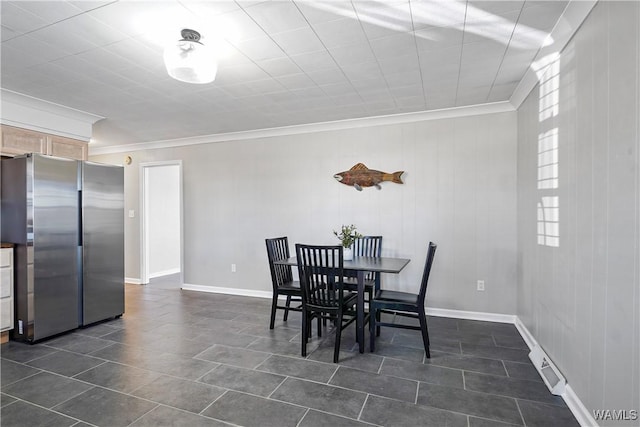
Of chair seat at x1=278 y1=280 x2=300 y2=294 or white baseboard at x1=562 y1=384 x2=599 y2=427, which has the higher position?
chair seat at x1=278 y1=280 x2=300 y2=294

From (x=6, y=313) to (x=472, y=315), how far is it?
190 inches

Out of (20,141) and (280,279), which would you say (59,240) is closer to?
(20,141)

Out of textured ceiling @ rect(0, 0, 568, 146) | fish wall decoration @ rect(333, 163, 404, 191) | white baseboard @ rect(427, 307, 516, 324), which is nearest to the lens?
textured ceiling @ rect(0, 0, 568, 146)

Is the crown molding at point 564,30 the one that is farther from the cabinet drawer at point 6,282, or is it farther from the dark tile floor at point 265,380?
the cabinet drawer at point 6,282

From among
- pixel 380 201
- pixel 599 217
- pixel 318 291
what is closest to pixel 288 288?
pixel 318 291

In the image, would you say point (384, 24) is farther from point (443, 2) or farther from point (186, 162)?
point (186, 162)

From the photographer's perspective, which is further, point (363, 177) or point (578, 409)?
point (363, 177)

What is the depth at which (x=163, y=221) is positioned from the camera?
6.60 meters

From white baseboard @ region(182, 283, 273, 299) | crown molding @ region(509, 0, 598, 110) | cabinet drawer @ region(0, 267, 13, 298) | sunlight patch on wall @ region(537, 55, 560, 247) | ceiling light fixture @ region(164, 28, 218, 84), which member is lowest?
white baseboard @ region(182, 283, 273, 299)

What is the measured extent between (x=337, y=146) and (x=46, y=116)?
3450 millimetres

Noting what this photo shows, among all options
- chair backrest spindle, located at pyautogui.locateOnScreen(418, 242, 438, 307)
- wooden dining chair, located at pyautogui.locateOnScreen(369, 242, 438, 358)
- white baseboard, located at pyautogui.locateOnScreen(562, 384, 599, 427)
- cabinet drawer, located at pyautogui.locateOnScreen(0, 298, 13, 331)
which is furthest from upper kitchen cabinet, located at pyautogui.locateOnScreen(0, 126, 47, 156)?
white baseboard, located at pyautogui.locateOnScreen(562, 384, 599, 427)

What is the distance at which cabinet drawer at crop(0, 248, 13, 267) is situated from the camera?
3.04 m

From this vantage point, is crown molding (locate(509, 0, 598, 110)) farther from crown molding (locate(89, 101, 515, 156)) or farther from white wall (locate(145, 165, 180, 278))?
white wall (locate(145, 165, 180, 278))

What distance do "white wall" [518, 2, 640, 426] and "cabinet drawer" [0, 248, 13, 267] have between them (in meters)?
4.68
